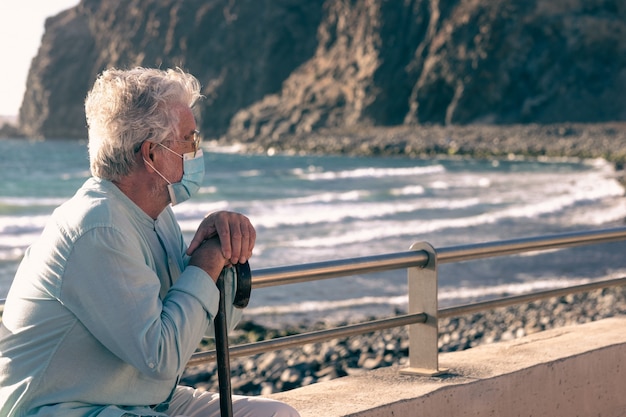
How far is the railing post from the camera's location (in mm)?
3506

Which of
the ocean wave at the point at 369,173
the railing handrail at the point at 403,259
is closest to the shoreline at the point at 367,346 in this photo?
the railing handrail at the point at 403,259

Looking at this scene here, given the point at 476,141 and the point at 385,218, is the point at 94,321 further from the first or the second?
the point at 476,141

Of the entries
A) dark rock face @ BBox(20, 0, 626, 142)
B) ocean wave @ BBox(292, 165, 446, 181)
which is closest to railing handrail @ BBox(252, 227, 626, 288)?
ocean wave @ BBox(292, 165, 446, 181)

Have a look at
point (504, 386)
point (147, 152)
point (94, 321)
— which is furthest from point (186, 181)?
point (504, 386)

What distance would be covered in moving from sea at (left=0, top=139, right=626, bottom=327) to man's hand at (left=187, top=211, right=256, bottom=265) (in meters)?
0.41

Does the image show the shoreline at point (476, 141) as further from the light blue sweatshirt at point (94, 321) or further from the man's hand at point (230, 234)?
the light blue sweatshirt at point (94, 321)

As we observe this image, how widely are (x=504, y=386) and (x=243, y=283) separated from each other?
136cm

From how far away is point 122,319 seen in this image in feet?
6.71

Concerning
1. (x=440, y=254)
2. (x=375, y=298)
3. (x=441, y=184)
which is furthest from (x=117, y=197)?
(x=441, y=184)

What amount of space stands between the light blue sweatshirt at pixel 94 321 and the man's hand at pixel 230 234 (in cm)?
14

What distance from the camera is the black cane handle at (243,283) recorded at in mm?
2387

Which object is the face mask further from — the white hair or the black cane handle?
the black cane handle

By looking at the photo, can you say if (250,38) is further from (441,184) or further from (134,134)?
Answer: (134,134)

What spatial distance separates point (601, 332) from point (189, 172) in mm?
2442
